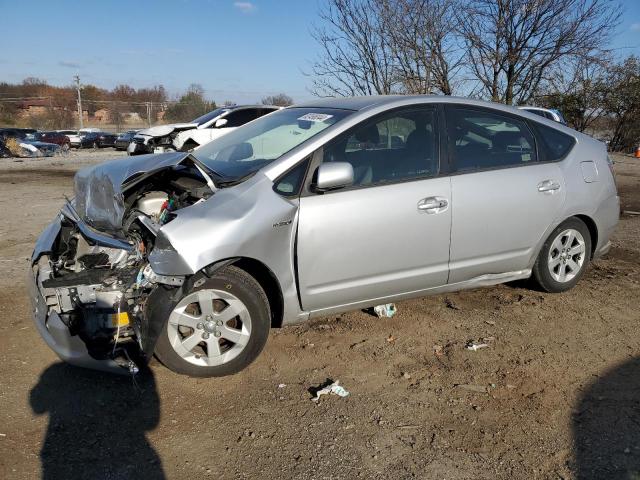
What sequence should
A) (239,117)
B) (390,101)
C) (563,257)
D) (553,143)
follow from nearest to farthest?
(390,101), (553,143), (563,257), (239,117)

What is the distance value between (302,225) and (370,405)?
1.17 metres

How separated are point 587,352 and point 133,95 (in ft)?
225

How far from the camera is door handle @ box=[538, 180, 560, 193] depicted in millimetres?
4332

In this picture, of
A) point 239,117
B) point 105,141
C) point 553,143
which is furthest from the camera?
point 105,141

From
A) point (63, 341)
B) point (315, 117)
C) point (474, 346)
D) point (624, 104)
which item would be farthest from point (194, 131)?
point (624, 104)

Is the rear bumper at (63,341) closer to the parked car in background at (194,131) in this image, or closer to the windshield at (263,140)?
the windshield at (263,140)

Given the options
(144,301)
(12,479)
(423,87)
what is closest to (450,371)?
(144,301)

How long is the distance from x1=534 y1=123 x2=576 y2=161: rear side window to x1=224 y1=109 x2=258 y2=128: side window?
1049cm

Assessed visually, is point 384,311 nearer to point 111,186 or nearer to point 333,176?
point 333,176

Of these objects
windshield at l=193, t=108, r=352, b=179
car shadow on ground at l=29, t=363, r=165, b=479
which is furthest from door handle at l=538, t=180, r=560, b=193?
car shadow on ground at l=29, t=363, r=165, b=479

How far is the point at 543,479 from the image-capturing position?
2.55 metres

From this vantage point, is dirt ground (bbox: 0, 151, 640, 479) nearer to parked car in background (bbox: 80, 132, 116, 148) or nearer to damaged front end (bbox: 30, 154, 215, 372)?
damaged front end (bbox: 30, 154, 215, 372)

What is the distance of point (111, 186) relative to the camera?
3693 mm

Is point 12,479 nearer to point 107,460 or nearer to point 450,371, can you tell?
point 107,460
